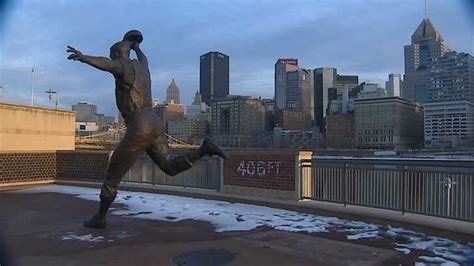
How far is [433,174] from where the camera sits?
8.37 m

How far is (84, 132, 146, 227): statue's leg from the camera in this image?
24.2 feet

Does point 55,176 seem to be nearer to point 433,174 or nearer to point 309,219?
point 309,219

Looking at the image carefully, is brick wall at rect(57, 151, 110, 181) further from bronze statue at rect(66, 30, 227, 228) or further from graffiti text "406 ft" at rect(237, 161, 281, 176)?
bronze statue at rect(66, 30, 227, 228)

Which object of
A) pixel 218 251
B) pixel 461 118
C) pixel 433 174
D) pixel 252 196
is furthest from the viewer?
pixel 461 118

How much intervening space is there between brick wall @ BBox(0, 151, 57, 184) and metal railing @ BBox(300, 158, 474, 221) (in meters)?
9.68

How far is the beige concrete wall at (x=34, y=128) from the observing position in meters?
19.4

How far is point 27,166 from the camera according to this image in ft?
51.4

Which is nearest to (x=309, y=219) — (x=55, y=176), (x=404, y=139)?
(x=55, y=176)

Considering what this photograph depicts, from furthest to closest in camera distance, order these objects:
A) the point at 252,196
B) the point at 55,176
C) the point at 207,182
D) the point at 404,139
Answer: the point at 404,139 → the point at 55,176 → the point at 207,182 → the point at 252,196

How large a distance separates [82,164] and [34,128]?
612 cm

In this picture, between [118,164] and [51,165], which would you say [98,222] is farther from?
[51,165]

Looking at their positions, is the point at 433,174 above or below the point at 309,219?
Answer: above

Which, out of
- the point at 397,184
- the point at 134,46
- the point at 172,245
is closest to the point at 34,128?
the point at 134,46

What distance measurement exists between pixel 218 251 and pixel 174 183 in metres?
7.62
